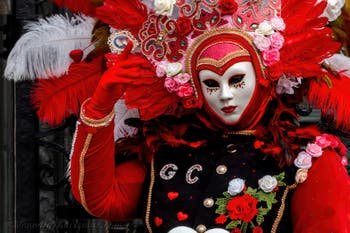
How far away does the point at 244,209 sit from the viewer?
2.96 m

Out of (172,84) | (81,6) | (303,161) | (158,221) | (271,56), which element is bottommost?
(158,221)

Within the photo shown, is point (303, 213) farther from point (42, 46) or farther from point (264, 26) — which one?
point (42, 46)

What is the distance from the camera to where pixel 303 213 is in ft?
9.63

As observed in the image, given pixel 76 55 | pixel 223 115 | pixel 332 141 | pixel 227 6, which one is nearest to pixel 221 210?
pixel 223 115

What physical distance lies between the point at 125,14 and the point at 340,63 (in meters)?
0.73

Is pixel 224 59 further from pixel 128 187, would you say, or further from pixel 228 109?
pixel 128 187

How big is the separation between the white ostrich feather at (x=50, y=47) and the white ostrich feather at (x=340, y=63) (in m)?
0.83

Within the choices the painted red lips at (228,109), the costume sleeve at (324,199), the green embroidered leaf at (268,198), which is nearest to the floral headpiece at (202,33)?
the painted red lips at (228,109)

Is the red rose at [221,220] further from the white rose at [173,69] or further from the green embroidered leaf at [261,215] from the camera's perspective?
the white rose at [173,69]

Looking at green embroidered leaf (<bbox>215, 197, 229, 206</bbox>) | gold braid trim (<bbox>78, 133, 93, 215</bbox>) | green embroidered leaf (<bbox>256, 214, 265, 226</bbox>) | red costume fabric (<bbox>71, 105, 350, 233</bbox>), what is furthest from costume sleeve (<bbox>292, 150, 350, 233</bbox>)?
gold braid trim (<bbox>78, 133, 93, 215</bbox>)

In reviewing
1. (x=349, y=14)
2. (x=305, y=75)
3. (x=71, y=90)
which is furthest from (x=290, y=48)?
(x=71, y=90)

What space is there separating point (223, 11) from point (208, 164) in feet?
1.62

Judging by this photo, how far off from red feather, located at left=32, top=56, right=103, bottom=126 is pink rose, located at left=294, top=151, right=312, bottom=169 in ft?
2.44

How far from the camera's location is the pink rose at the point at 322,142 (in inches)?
119
